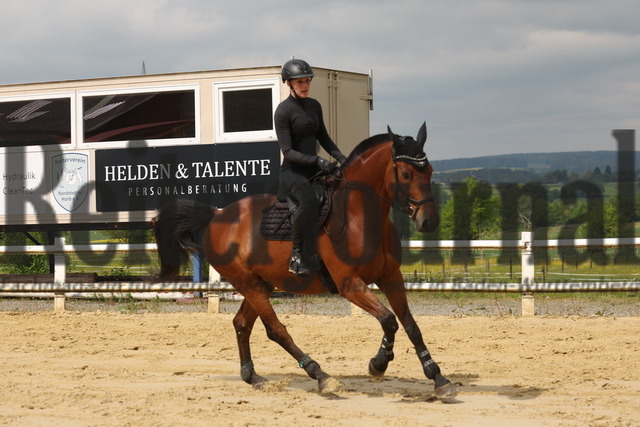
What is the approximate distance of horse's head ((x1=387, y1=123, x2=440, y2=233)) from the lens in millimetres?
6789

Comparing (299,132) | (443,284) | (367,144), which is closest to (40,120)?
(443,284)

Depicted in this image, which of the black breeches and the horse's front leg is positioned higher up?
the black breeches

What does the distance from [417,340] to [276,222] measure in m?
1.77

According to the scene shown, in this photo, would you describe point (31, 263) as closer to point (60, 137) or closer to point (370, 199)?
point (60, 137)

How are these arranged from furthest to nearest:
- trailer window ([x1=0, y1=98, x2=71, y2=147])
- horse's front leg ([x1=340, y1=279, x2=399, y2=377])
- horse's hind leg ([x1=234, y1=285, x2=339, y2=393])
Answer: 1. trailer window ([x1=0, y1=98, x2=71, y2=147])
2. horse's hind leg ([x1=234, y1=285, x2=339, y2=393])
3. horse's front leg ([x1=340, y1=279, x2=399, y2=377])

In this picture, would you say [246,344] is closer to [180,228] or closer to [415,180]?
[180,228]

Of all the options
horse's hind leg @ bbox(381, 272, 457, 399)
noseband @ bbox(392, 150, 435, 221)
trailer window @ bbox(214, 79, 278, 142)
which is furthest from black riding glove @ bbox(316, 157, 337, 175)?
trailer window @ bbox(214, 79, 278, 142)

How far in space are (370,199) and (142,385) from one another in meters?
2.81

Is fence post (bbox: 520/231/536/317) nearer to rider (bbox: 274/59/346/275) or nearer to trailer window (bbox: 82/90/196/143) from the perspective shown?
rider (bbox: 274/59/346/275)

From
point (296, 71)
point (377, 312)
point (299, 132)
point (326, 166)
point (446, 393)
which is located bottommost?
point (446, 393)

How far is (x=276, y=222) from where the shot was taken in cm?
783

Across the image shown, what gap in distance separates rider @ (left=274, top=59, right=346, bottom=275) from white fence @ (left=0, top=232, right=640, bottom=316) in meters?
5.08

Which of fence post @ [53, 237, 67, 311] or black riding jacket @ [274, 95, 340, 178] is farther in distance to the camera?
fence post @ [53, 237, 67, 311]

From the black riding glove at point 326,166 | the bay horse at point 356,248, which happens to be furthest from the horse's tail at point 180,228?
the black riding glove at point 326,166
